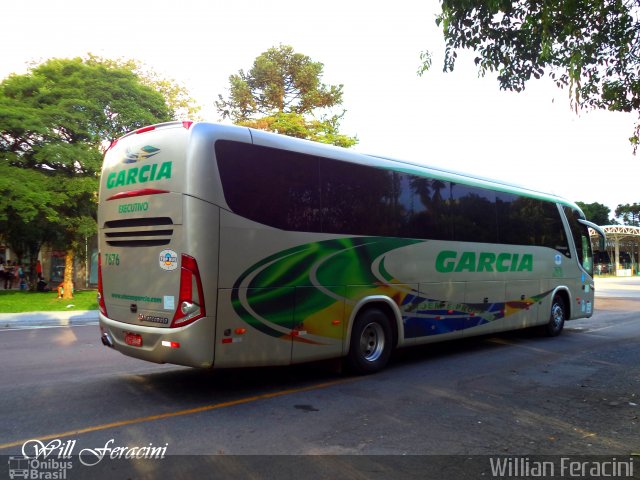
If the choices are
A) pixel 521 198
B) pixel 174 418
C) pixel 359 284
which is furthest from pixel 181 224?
pixel 521 198

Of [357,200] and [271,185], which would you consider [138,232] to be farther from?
[357,200]

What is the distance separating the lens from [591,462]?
4.40m

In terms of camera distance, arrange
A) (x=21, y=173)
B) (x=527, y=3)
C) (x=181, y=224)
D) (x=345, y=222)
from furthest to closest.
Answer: (x=21, y=173) → (x=345, y=222) → (x=527, y=3) → (x=181, y=224)

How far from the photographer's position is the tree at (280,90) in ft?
101

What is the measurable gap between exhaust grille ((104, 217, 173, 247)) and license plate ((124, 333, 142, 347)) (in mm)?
1109

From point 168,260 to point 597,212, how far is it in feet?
310

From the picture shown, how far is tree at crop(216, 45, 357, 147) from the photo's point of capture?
1211 inches

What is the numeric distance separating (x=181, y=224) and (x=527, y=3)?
5.31m

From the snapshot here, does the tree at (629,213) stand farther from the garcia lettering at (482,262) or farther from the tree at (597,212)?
the garcia lettering at (482,262)

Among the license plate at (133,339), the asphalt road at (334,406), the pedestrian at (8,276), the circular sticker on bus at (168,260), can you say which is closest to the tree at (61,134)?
the pedestrian at (8,276)

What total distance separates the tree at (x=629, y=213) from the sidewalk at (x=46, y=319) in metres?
101

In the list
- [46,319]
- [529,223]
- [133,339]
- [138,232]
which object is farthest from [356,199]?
[46,319]

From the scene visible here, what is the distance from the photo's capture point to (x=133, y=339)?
620cm

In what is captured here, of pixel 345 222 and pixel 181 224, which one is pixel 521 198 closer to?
pixel 345 222
